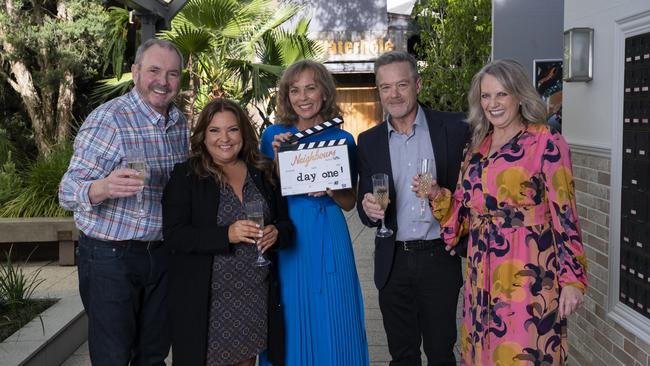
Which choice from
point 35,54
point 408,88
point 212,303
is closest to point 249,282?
point 212,303

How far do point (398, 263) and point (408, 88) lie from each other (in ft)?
3.18

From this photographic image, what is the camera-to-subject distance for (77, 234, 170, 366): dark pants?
382cm

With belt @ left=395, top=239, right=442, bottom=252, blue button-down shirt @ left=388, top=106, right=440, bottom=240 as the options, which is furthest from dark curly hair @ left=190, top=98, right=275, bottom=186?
belt @ left=395, top=239, right=442, bottom=252

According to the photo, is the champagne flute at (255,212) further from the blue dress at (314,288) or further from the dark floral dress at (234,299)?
the blue dress at (314,288)

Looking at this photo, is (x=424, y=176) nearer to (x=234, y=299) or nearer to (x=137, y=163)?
(x=234, y=299)

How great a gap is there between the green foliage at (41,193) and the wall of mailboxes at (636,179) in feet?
23.0

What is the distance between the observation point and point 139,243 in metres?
3.88

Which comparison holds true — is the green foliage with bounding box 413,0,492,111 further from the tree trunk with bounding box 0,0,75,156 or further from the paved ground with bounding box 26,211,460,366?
the tree trunk with bounding box 0,0,75,156

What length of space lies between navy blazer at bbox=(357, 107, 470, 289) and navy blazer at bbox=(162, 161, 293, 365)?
2.95ft

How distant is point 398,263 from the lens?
3.90 meters

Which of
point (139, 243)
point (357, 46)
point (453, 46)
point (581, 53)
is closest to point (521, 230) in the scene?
point (581, 53)

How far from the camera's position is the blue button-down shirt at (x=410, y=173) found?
3.87 m

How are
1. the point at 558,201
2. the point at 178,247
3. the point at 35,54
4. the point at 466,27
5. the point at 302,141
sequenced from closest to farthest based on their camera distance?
the point at 558,201 → the point at 178,247 → the point at 302,141 → the point at 466,27 → the point at 35,54

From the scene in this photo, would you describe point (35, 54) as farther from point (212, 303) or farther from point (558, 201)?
point (558, 201)
